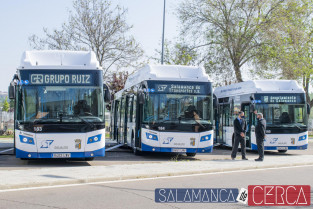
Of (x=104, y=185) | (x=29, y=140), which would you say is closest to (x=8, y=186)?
(x=104, y=185)

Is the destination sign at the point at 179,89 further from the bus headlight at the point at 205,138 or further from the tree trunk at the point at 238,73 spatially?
the tree trunk at the point at 238,73

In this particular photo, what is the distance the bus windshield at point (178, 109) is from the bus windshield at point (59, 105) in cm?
305

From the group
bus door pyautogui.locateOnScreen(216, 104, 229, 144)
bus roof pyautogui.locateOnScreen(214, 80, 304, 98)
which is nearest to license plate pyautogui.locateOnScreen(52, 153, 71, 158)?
bus roof pyautogui.locateOnScreen(214, 80, 304, 98)

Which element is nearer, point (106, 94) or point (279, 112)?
point (106, 94)

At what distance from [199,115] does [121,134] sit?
7.28 m

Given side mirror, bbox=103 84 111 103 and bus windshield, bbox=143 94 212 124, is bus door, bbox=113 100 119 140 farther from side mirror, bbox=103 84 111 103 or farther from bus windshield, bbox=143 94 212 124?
side mirror, bbox=103 84 111 103

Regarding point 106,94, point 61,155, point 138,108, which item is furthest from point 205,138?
point 61,155

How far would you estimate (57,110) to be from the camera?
45.9ft

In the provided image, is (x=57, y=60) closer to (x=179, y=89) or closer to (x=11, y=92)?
(x=11, y=92)

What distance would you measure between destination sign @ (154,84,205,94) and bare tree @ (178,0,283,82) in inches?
825

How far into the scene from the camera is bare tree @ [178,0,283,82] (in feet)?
122

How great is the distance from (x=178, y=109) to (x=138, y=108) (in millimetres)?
1661

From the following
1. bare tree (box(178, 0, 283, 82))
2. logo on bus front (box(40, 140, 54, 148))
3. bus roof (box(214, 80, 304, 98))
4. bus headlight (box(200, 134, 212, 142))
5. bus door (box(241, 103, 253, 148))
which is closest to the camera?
logo on bus front (box(40, 140, 54, 148))

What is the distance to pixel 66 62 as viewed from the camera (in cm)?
1464
